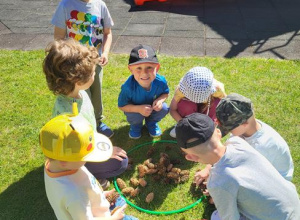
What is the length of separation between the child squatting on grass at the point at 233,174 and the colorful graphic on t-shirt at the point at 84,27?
6.02 ft

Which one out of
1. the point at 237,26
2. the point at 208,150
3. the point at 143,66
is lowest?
the point at 237,26

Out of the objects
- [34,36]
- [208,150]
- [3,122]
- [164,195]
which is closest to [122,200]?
[164,195]

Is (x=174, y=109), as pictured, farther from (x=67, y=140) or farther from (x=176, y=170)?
(x=67, y=140)

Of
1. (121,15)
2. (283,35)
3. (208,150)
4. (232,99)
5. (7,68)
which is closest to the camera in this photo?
(208,150)

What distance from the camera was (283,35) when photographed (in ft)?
20.3

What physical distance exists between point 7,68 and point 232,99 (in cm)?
435

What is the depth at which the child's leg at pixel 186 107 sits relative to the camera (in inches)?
139

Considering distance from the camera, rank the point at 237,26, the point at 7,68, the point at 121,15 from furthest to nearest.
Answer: the point at 121,15
the point at 237,26
the point at 7,68

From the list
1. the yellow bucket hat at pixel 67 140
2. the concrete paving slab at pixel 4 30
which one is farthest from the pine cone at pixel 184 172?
the concrete paving slab at pixel 4 30

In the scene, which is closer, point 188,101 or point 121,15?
point 188,101

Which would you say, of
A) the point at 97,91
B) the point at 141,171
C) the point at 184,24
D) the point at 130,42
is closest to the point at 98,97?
the point at 97,91

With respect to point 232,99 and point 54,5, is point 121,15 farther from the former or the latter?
point 232,99

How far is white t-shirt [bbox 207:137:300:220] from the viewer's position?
2008mm

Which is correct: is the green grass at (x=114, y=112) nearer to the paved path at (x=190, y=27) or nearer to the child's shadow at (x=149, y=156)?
the child's shadow at (x=149, y=156)
